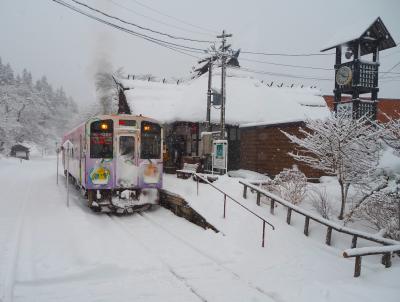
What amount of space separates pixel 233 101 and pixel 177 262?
16122 millimetres

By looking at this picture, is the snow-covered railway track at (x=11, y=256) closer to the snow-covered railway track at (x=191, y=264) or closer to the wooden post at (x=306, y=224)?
the snow-covered railway track at (x=191, y=264)

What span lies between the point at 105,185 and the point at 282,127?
29.2 ft

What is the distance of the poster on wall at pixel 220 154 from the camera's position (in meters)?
14.9

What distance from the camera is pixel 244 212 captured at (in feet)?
33.6

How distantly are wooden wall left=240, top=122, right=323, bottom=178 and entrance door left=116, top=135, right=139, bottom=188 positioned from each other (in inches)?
281

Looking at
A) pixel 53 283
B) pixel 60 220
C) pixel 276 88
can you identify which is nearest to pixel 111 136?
pixel 60 220

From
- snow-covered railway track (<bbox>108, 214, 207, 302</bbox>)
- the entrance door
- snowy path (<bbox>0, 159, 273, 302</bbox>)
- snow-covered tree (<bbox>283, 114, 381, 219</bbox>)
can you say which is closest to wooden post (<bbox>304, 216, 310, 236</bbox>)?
snow-covered tree (<bbox>283, 114, 381, 219</bbox>)

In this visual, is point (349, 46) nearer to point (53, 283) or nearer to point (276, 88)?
point (276, 88)

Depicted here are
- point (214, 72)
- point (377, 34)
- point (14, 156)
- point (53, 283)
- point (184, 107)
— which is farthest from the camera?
point (14, 156)

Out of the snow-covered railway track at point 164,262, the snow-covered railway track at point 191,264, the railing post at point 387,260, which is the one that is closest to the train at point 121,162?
the snow-covered railway track at point 164,262

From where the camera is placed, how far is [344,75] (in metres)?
15.5

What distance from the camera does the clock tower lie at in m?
15.0

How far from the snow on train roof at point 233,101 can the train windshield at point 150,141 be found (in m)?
7.35

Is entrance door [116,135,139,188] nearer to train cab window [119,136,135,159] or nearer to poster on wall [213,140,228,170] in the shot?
train cab window [119,136,135,159]
